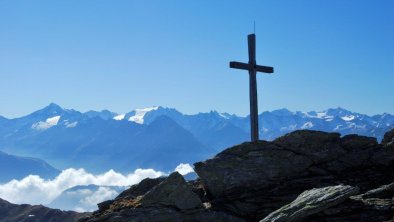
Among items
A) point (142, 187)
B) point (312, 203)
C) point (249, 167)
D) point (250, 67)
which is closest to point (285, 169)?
point (249, 167)

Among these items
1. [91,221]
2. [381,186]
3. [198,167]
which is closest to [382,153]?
[381,186]

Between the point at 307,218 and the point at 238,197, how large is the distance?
3952mm

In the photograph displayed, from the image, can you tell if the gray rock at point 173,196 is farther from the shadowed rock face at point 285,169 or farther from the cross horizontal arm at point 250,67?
the cross horizontal arm at point 250,67

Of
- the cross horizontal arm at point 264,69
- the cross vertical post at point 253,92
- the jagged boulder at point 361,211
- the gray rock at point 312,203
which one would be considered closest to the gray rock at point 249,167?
the gray rock at point 312,203

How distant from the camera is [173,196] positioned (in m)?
20.8

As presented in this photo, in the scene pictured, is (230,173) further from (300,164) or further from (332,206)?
(332,206)

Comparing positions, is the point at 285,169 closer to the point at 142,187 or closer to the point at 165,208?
the point at 165,208

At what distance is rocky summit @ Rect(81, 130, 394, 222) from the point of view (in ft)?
60.1

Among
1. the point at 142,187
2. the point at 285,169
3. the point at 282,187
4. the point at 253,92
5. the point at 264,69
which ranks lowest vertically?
the point at 282,187

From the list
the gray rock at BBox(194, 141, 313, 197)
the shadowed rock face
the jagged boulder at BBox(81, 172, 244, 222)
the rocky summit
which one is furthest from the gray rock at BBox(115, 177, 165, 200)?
the shadowed rock face

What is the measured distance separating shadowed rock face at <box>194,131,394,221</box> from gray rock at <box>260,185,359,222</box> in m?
1.93

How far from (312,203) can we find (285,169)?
4.31 metres

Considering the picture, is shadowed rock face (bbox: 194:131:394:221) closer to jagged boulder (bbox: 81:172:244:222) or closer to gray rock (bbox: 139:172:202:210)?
jagged boulder (bbox: 81:172:244:222)

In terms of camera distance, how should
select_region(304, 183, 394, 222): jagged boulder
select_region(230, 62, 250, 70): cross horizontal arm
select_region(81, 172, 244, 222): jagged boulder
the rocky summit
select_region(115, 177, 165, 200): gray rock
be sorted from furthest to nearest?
select_region(230, 62, 250, 70): cross horizontal arm → select_region(115, 177, 165, 200): gray rock → select_region(81, 172, 244, 222): jagged boulder → the rocky summit → select_region(304, 183, 394, 222): jagged boulder
